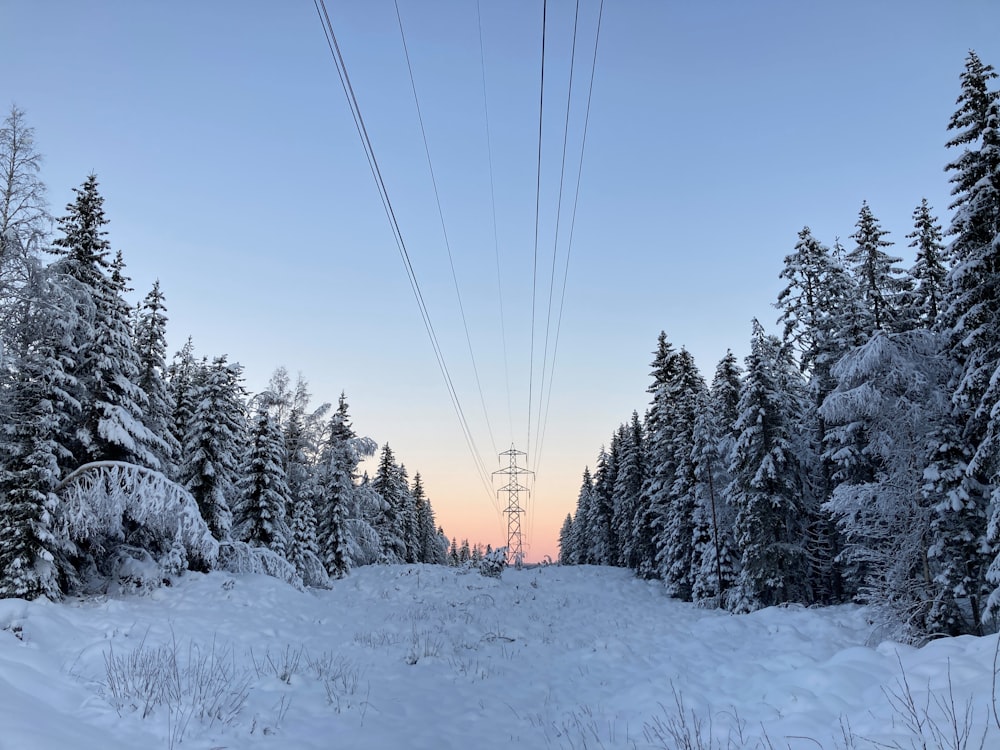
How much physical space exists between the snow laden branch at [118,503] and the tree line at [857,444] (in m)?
18.9

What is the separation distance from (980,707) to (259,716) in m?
8.59

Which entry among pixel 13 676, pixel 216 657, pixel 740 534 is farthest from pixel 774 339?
pixel 13 676

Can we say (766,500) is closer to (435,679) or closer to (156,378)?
(435,679)

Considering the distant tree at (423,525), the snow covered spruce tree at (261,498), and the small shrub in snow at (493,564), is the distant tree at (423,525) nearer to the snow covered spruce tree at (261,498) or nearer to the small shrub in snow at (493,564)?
the small shrub in snow at (493,564)

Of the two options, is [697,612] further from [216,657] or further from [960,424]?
[216,657]

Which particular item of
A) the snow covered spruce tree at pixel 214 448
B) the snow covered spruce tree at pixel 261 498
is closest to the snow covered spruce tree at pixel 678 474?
the snow covered spruce tree at pixel 261 498

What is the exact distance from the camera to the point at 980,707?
5586 mm

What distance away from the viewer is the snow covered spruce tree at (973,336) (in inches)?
580

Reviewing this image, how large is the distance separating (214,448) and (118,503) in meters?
8.51

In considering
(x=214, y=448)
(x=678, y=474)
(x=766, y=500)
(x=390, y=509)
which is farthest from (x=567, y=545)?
(x=214, y=448)

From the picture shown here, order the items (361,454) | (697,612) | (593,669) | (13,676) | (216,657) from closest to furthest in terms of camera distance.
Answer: (13,676)
(216,657)
(593,669)
(697,612)
(361,454)

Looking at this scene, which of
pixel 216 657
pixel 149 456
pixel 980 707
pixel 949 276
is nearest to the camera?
pixel 980 707

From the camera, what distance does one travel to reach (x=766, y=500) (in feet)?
79.9

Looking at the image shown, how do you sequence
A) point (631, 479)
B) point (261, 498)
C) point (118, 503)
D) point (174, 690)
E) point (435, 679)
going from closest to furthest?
1. point (174, 690)
2. point (435, 679)
3. point (118, 503)
4. point (261, 498)
5. point (631, 479)
